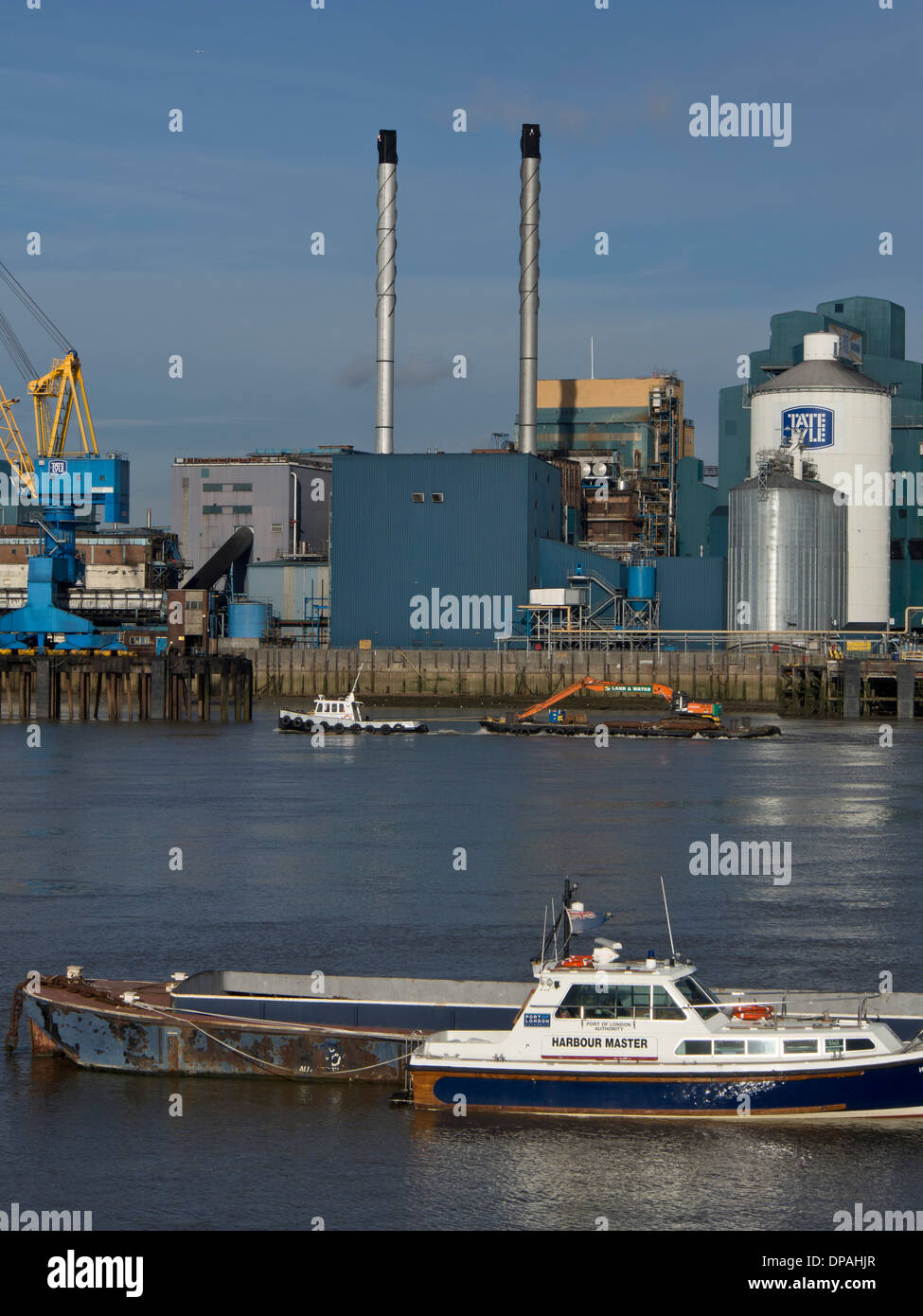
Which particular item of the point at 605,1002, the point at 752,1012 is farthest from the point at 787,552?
the point at 605,1002

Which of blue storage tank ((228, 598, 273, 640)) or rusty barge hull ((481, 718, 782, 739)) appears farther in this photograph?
blue storage tank ((228, 598, 273, 640))

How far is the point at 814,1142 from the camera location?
70.5 ft

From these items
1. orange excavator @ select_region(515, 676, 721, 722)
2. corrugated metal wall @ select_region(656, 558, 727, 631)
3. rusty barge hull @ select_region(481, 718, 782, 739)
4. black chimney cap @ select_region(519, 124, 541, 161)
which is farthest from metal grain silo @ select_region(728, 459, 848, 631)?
black chimney cap @ select_region(519, 124, 541, 161)

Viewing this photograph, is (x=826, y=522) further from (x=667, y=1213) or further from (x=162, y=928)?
(x=667, y=1213)

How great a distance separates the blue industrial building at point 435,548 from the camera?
116m

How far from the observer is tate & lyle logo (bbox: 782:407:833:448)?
115 m

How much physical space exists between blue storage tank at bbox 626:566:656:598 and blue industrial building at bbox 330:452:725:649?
645cm

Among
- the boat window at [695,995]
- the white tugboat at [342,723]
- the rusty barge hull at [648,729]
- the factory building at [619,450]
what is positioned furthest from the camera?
the factory building at [619,450]

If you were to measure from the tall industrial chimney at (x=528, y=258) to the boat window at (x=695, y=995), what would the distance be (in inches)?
4029

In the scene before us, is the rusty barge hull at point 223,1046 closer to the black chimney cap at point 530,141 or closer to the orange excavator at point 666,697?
the orange excavator at point 666,697

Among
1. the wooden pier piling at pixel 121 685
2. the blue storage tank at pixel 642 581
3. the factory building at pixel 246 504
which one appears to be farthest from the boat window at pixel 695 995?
the factory building at pixel 246 504

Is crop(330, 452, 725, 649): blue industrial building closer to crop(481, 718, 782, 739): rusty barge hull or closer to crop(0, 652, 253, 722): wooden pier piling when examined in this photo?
crop(0, 652, 253, 722): wooden pier piling

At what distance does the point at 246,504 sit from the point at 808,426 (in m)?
49.9

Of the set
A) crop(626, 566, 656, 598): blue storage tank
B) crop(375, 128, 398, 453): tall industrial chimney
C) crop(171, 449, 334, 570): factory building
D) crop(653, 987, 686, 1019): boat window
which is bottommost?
crop(653, 987, 686, 1019): boat window
